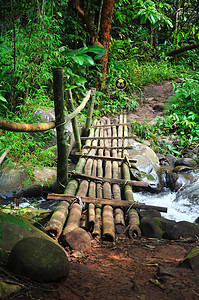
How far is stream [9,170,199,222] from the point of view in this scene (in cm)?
379

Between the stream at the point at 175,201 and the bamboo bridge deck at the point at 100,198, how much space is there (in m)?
0.63

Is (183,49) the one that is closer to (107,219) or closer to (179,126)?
(179,126)

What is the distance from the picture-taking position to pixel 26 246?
142 centimetres

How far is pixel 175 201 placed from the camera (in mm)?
4348

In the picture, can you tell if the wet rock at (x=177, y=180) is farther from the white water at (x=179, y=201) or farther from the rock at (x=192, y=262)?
the rock at (x=192, y=262)

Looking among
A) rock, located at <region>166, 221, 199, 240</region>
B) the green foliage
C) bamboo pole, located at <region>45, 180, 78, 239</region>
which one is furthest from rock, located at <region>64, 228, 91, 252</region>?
the green foliage

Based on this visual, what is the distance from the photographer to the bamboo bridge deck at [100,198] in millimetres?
2467

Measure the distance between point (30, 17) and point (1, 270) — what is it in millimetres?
5716

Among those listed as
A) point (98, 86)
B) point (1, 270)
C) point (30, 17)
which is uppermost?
point (30, 17)

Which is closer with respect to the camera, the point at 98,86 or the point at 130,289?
the point at 130,289

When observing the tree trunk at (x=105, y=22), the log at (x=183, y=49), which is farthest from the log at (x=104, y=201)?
the log at (x=183, y=49)

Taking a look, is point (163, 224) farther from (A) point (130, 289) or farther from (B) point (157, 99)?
(B) point (157, 99)

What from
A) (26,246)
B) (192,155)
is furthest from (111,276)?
(192,155)

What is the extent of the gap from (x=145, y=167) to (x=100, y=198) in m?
2.11
